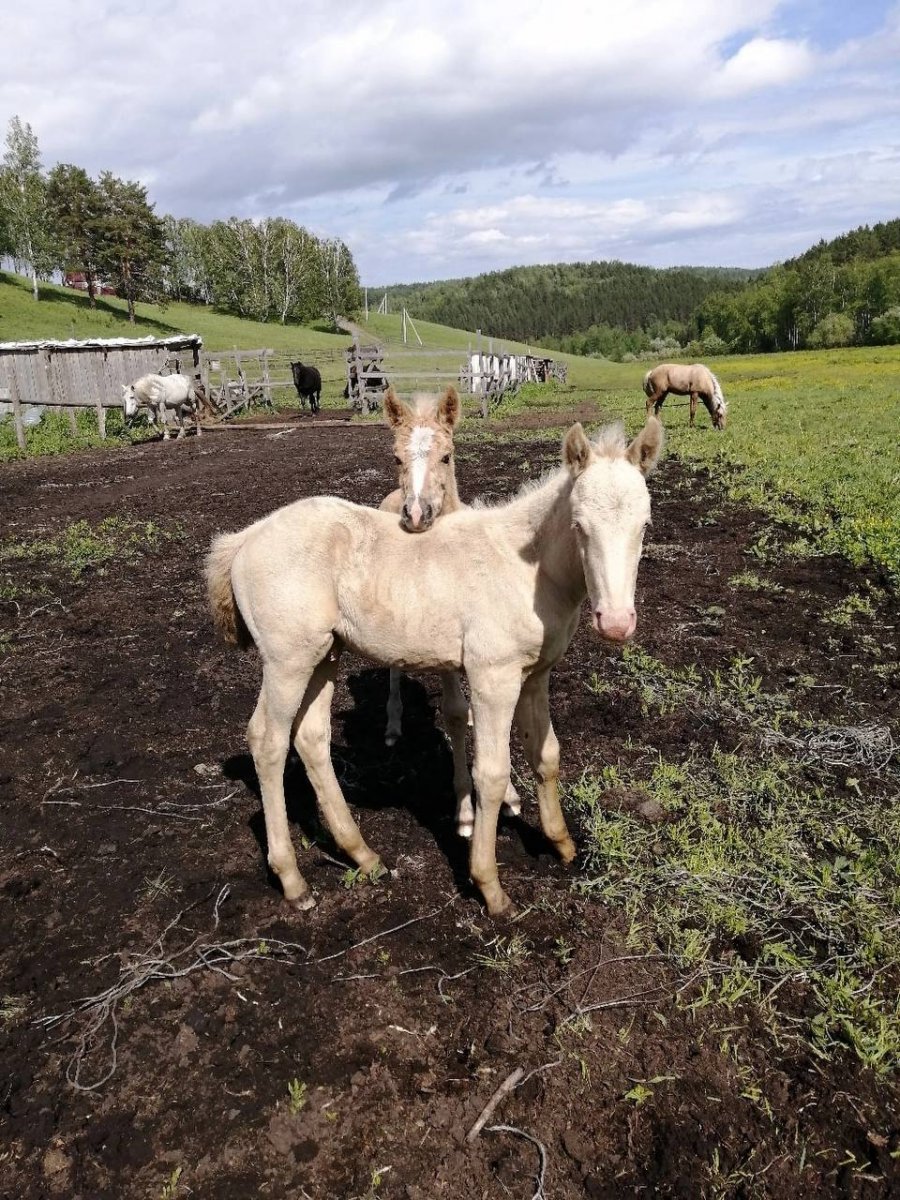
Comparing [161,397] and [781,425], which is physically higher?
[161,397]

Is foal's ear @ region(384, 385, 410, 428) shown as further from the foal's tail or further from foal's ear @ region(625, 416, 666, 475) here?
foal's ear @ region(625, 416, 666, 475)

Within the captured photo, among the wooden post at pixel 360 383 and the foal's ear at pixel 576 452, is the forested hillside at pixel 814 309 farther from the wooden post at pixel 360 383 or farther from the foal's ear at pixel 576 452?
the foal's ear at pixel 576 452

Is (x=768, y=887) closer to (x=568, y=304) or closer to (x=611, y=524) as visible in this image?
(x=611, y=524)

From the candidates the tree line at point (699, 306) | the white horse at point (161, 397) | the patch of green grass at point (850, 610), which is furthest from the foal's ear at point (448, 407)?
the tree line at point (699, 306)

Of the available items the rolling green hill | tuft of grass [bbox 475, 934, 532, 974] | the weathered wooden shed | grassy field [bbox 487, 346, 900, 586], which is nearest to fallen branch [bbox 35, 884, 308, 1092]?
Answer: tuft of grass [bbox 475, 934, 532, 974]

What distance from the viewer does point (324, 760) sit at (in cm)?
383

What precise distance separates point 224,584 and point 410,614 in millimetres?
1105

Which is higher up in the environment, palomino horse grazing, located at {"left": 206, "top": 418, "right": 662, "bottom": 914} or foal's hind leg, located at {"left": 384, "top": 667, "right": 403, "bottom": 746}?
palomino horse grazing, located at {"left": 206, "top": 418, "right": 662, "bottom": 914}

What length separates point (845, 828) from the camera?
12.6 feet

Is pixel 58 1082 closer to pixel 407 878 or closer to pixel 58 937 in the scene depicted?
pixel 58 937

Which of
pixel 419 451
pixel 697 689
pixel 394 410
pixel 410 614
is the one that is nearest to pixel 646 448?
pixel 410 614

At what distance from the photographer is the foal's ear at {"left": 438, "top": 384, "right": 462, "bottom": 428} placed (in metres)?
4.88

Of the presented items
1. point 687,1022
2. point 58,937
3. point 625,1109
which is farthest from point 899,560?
point 58,937

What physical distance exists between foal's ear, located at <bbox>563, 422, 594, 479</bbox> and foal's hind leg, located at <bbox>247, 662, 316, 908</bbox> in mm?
1626
